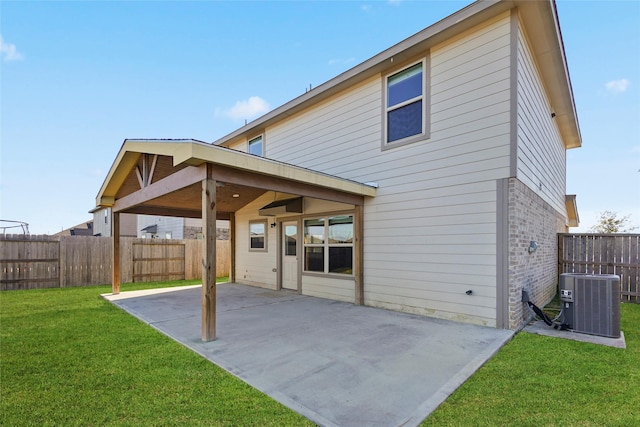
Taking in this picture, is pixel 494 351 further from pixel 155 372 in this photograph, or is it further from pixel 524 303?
pixel 155 372

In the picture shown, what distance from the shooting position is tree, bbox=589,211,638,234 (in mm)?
19000

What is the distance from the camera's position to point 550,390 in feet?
10.2

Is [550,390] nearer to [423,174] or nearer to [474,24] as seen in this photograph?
[423,174]

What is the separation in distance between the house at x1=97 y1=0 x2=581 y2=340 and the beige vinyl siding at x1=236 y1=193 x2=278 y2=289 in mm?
876

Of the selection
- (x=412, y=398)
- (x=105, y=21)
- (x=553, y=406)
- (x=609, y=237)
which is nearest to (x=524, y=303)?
(x=553, y=406)

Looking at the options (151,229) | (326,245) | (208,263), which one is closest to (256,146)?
(326,245)

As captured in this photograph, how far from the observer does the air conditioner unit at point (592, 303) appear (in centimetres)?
479

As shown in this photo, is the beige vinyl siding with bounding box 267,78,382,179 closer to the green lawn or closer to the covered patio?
the covered patio

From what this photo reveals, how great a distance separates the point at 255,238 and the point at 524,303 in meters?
7.95

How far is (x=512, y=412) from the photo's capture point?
271 centimetres

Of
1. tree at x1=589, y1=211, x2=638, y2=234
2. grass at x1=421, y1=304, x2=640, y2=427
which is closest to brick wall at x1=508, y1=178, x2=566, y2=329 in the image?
grass at x1=421, y1=304, x2=640, y2=427

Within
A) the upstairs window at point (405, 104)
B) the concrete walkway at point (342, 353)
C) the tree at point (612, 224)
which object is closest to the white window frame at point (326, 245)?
the concrete walkway at point (342, 353)

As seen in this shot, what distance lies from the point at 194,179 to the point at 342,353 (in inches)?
134

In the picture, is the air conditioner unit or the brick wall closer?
the air conditioner unit
